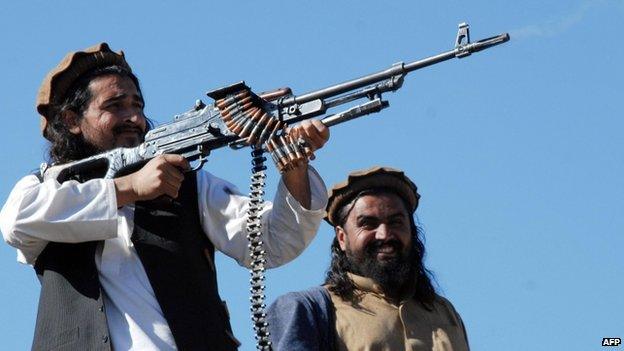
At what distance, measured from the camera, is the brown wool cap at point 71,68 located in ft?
26.5

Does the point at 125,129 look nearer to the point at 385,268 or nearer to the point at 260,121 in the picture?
the point at 260,121

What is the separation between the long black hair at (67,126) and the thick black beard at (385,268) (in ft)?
6.56

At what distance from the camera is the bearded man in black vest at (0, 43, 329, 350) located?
22.8 feet

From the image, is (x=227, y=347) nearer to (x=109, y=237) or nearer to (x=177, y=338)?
(x=177, y=338)

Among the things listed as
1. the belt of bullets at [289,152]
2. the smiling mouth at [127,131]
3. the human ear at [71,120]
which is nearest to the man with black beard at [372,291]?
the smiling mouth at [127,131]

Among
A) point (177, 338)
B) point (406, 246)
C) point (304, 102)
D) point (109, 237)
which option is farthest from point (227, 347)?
point (406, 246)

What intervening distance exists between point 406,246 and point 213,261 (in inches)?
95.7

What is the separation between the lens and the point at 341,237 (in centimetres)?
973

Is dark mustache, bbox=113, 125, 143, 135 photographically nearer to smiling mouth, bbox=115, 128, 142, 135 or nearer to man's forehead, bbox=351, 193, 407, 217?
smiling mouth, bbox=115, 128, 142, 135

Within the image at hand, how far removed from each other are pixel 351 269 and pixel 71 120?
2294 millimetres

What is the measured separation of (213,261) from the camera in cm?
737
